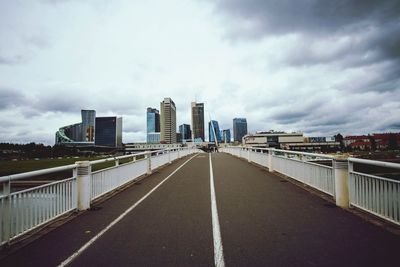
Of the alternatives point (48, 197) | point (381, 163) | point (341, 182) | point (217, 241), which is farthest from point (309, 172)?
point (48, 197)

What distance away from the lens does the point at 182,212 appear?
7.14m

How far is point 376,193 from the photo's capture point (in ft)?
19.5

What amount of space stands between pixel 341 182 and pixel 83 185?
23.0 ft

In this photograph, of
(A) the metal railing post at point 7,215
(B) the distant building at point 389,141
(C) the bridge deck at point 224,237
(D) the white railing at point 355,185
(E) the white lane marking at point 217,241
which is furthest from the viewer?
(B) the distant building at point 389,141

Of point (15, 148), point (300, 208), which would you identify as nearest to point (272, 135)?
point (15, 148)

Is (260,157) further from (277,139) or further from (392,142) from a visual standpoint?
(392,142)

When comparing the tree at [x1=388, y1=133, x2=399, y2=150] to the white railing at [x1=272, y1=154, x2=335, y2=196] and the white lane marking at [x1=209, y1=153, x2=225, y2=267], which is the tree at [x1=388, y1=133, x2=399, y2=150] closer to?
the white railing at [x1=272, y1=154, x2=335, y2=196]

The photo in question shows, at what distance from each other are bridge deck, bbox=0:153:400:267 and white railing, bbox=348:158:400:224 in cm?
38

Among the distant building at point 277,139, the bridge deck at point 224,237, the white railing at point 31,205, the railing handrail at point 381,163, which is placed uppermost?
the distant building at point 277,139

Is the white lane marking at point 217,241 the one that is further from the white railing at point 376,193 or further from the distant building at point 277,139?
the distant building at point 277,139

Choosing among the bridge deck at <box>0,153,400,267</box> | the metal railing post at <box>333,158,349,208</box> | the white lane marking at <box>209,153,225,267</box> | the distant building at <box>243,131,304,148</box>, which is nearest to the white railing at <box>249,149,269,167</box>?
the bridge deck at <box>0,153,400,267</box>

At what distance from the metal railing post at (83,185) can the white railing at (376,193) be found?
7.06 metres

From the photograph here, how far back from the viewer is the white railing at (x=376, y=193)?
5406mm

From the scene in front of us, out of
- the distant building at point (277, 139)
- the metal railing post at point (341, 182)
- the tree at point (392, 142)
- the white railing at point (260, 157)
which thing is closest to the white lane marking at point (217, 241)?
the metal railing post at point (341, 182)
